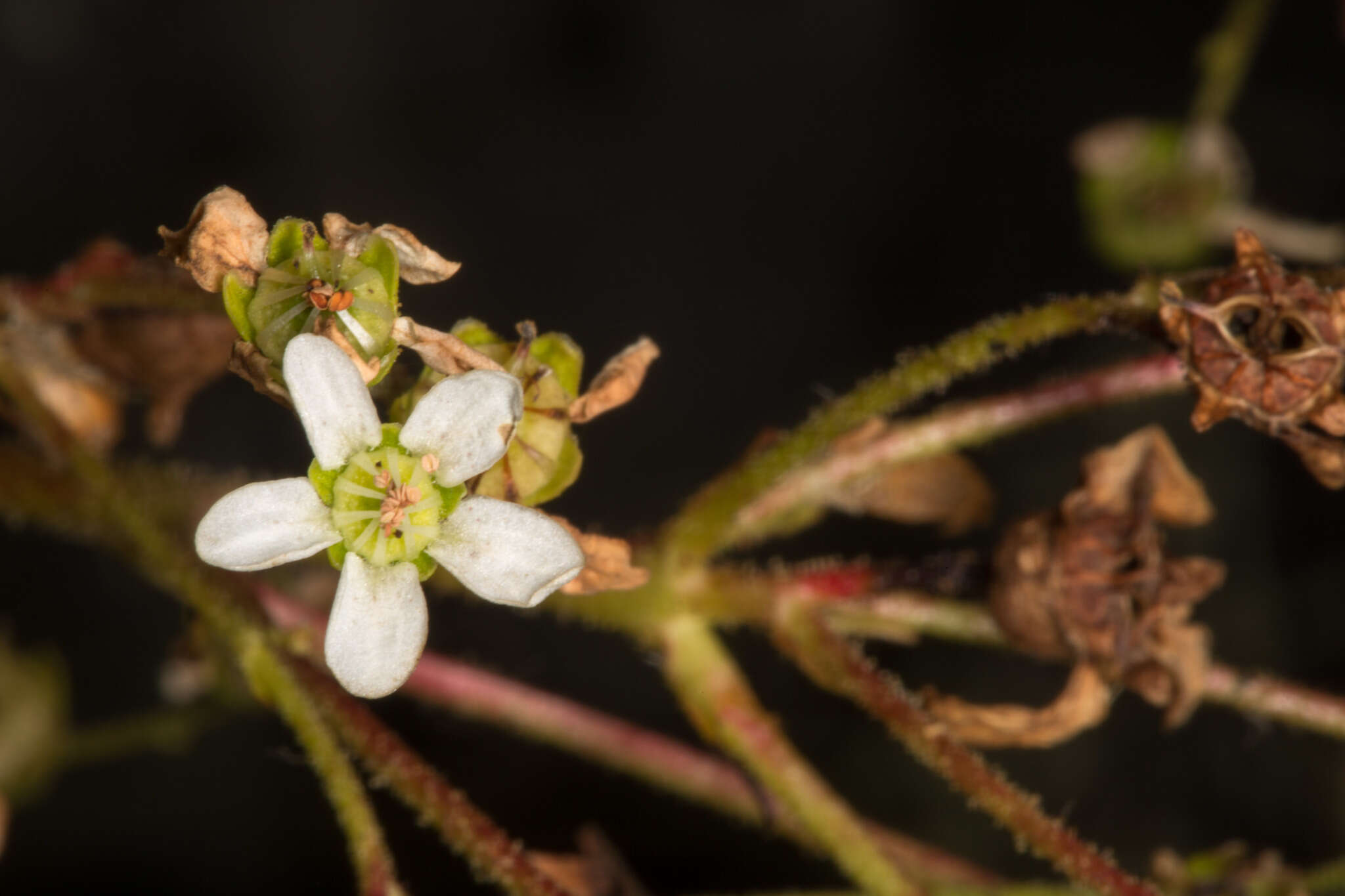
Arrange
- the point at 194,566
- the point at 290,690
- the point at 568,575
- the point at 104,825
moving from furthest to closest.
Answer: the point at 104,825 → the point at 194,566 → the point at 290,690 → the point at 568,575

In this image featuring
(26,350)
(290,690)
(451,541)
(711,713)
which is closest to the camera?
(451,541)

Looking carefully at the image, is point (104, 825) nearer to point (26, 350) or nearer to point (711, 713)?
point (26, 350)

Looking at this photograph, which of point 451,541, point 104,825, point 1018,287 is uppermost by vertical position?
point 1018,287

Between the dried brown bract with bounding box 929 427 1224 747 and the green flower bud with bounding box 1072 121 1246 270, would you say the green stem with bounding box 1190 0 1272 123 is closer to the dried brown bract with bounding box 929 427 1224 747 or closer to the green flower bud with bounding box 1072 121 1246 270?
the green flower bud with bounding box 1072 121 1246 270

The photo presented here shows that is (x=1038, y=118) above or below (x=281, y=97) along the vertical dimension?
below

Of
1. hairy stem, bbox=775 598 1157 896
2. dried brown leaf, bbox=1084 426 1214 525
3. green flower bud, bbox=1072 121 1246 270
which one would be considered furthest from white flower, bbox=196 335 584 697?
green flower bud, bbox=1072 121 1246 270

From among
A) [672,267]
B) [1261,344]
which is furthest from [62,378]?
[1261,344]

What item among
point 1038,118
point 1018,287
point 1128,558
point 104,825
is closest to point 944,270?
point 1018,287
